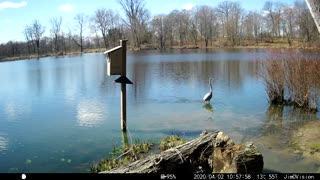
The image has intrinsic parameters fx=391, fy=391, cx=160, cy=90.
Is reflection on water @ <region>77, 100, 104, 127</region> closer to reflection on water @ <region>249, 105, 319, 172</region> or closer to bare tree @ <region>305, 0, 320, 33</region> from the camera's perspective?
reflection on water @ <region>249, 105, 319, 172</region>

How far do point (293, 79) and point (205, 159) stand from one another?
7.49 metres

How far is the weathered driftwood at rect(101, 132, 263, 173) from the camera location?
583 centimetres

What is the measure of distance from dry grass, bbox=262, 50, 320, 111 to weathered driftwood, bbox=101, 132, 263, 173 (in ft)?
22.1

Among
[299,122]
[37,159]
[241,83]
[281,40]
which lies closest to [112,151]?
[37,159]

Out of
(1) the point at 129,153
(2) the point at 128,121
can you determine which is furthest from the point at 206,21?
(1) the point at 129,153

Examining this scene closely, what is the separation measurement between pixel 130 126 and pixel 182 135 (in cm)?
172

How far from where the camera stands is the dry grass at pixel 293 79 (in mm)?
12180

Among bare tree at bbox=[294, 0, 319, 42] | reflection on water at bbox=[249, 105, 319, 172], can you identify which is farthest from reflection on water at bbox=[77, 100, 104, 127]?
bare tree at bbox=[294, 0, 319, 42]

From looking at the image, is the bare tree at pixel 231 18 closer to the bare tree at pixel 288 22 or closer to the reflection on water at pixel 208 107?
the bare tree at pixel 288 22

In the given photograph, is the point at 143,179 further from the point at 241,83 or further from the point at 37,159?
the point at 241,83

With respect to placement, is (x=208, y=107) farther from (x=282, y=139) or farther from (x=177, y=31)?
(x=177, y=31)

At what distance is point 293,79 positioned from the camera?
12797mm

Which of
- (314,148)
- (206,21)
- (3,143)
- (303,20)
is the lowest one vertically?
(3,143)

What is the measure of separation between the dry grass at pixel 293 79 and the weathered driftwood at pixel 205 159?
6.75 m
